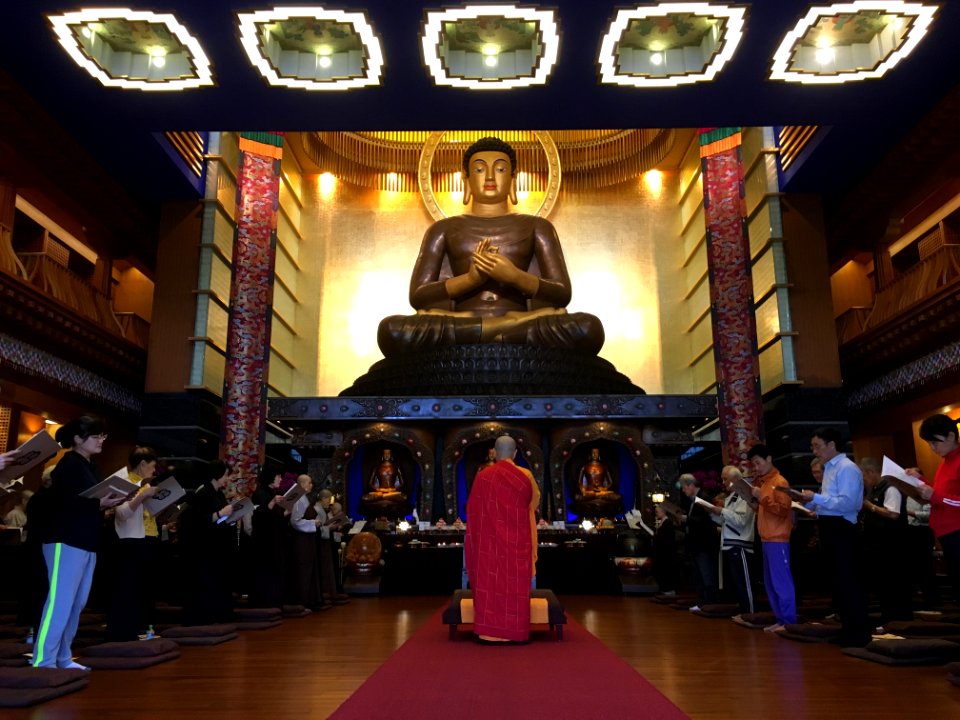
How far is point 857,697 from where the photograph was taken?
249cm

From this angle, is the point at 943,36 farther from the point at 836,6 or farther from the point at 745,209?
the point at 745,209

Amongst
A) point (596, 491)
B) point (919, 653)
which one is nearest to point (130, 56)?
point (596, 491)

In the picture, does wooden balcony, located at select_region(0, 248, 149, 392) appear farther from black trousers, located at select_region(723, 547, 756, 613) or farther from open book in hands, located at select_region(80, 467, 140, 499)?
black trousers, located at select_region(723, 547, 756, 613)

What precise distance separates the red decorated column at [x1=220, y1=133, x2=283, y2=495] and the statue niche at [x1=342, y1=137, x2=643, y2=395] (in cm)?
102

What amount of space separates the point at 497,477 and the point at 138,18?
3786mm

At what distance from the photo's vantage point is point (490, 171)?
10.0 m

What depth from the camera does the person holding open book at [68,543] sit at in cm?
289

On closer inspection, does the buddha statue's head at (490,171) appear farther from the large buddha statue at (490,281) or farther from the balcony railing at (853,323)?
the balcony railing at (853,323)

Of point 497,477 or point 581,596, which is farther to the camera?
point 581,596

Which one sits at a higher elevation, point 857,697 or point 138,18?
point 138,18

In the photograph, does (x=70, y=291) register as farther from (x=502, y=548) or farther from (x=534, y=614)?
(x=534, y=614)

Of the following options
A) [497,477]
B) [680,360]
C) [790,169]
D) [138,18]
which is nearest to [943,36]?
[790,169]

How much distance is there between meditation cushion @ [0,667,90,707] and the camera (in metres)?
2.44

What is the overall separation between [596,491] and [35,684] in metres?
5.89
